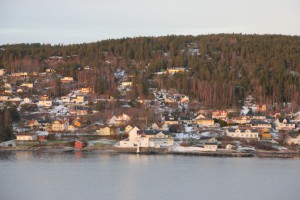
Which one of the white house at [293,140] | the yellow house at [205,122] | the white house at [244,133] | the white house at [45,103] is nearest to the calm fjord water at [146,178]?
the white house at [293,140]

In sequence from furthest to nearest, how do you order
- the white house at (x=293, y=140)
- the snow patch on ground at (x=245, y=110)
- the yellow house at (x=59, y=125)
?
1. the snow patch on ground at (x=245, y=110)
2. the yellow house at (x=59, y=125)
3. the white house at (x=293, y=140)

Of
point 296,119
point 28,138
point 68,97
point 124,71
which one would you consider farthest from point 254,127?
point 124,71

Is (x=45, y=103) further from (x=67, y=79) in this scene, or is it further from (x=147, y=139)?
(x=147, y=139)

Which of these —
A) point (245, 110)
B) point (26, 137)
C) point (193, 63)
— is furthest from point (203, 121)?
point (193, 63)

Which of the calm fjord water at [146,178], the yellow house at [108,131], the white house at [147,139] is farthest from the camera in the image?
the yellow house at [108,131]

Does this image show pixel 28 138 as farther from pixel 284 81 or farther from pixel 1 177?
pixel 284 81

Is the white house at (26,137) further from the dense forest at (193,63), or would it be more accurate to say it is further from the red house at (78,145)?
the dense forest at (193,63)
